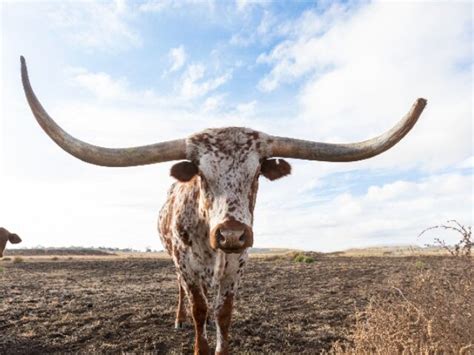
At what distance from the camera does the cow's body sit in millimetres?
4293

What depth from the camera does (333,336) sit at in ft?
23.5

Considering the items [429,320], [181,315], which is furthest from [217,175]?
[181,315]

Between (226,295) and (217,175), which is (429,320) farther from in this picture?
(217,175)

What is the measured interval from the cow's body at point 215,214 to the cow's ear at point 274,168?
18cm

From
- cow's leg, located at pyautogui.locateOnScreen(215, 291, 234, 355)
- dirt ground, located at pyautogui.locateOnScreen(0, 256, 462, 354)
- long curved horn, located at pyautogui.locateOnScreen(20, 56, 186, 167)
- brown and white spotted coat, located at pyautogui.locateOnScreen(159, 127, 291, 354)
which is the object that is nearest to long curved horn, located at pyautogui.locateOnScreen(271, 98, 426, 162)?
brown and white spotted coat, located at pyautogui.locateOnScreen(159, 127, 291, 354)

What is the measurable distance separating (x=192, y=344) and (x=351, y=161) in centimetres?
358

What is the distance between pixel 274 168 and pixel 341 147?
0.72 metres

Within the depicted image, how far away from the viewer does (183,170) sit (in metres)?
4.81

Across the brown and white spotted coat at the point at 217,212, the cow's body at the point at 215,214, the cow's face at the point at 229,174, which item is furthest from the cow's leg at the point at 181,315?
the cow's face at the point at 229,174

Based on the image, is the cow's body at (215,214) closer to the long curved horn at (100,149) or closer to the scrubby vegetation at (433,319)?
the long curved horn at (100,149)

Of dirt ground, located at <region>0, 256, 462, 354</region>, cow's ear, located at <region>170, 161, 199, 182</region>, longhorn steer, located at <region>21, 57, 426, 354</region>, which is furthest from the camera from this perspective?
dirt ground, located at <region>0, 256, 462, 354</region>

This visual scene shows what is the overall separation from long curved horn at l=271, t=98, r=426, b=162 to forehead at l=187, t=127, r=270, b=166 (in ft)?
0.76

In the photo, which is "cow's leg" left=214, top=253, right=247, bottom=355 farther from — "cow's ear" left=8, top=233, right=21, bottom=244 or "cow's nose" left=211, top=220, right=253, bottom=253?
"cow's ear" left=8, top=233, right=21, bottom=244

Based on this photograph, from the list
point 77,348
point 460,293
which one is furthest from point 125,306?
point 460,293
